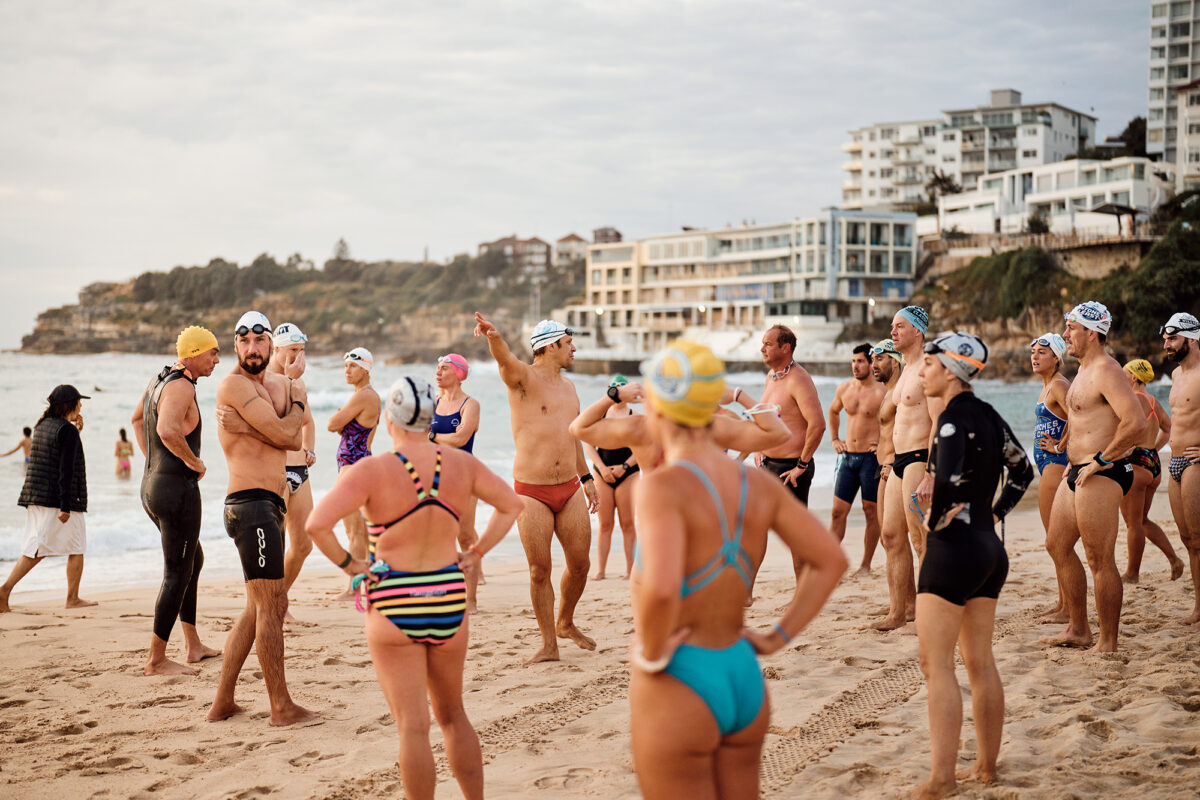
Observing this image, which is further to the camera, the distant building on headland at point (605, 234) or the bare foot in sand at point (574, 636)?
the distant building on headland at point (605, 234)

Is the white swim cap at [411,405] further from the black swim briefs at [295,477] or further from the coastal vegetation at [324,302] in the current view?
the coastal vegetation at [324,302]

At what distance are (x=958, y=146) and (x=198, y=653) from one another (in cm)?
10697

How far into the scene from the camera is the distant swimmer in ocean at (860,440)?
30.7ft

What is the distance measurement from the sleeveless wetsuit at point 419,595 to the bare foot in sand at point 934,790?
2273 mm

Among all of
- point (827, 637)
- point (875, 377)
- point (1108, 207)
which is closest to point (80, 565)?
point (827, 637)

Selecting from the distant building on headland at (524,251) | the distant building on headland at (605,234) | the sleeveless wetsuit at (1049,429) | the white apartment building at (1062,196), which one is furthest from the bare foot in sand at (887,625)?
the distant building on headland at (524,251)

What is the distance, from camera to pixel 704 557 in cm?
264

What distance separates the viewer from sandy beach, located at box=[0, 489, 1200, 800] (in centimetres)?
462

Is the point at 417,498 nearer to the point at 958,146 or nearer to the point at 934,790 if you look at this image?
the point at 934,790

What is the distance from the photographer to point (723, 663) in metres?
2.66

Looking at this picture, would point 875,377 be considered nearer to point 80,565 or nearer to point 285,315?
point 80,565

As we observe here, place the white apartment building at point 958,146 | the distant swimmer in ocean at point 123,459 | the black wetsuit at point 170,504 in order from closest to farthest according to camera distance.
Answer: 1. the black wetsuit at point 170,504
2. the distant swimmer in ocean at point 123,459
3. the white apartment building at point 958,146

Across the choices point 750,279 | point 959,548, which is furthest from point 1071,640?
point 750,279

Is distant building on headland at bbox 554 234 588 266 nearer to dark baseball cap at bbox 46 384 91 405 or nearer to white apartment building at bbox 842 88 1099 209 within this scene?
white apartment building at bbox 842 88 1099 209
